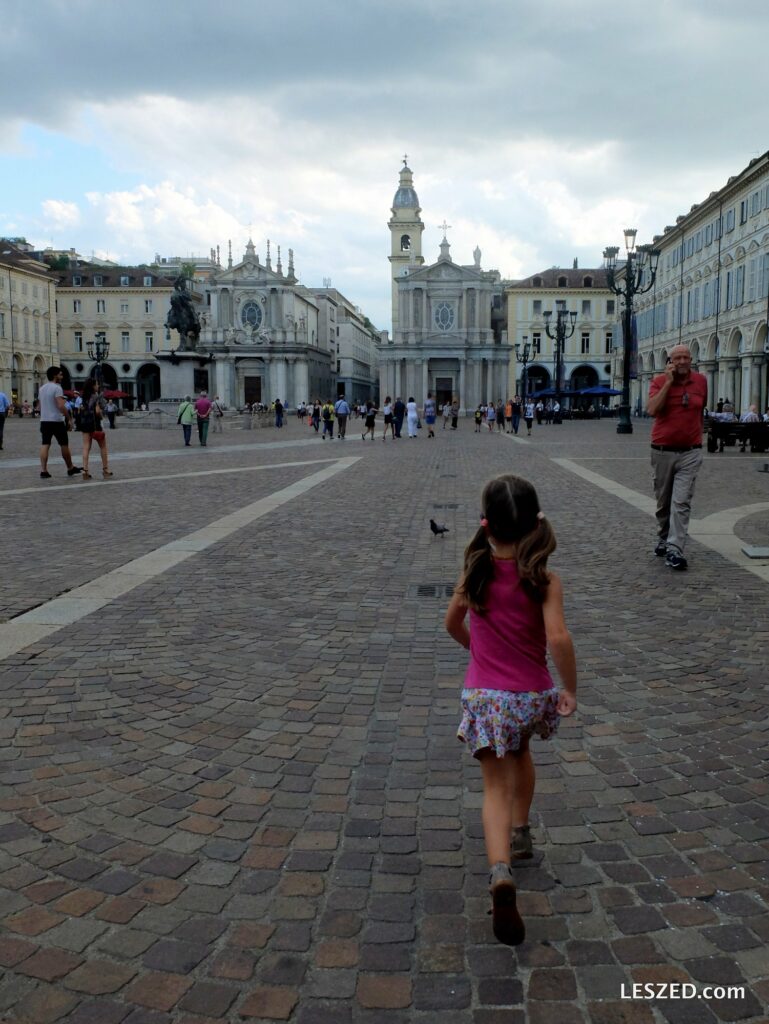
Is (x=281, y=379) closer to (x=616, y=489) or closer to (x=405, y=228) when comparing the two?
(x=405, y=228)

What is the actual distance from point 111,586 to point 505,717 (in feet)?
16.9

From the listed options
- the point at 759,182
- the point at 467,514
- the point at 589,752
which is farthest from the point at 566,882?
the point at 759,182

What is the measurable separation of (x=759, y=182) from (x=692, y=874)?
47.8 meters

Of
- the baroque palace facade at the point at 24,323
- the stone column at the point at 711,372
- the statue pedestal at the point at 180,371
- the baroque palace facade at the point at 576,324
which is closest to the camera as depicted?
the statue pedestal at the point at 180,371

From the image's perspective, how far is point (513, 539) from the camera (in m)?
2.96

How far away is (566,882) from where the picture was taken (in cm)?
304

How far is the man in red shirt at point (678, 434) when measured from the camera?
314 inches

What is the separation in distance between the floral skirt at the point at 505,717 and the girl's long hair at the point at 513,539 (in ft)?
1.01

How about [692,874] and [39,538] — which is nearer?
[692,874]

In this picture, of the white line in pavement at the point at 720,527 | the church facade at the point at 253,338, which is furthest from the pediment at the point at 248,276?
the white line in pavement at the point at 720,527

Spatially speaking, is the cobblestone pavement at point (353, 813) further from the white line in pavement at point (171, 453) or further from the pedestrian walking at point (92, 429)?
the white line in pavement at point (171, 453)

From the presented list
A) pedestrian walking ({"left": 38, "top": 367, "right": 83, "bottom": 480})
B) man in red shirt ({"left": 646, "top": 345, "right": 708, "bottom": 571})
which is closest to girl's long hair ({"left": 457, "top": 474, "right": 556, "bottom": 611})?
man in red shirt ({"left": 646, "top": 345, "right": 708, "bottom": 571})

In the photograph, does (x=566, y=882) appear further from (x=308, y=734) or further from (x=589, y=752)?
(x=308, y=734)

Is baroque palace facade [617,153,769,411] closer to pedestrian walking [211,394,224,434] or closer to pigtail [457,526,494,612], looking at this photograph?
pedestrian walking [211,394,224,434]
